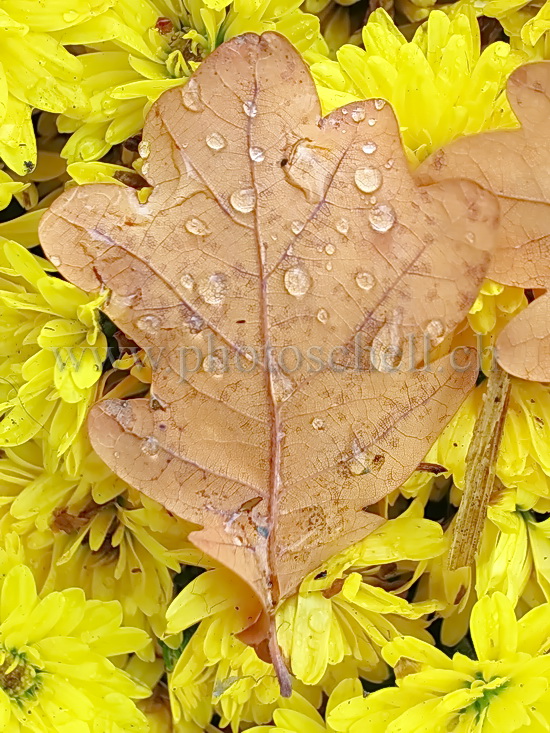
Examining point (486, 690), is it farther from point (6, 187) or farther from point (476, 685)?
point (6, 187)

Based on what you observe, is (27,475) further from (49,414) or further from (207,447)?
(207,447)

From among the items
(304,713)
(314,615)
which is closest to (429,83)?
(314,615)

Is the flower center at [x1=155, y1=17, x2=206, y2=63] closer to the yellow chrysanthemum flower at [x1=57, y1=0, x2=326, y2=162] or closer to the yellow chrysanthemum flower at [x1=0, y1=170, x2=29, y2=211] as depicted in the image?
the yellow chrysanthemum flower at [x1=57, y1=0, x2=326, y2=162]

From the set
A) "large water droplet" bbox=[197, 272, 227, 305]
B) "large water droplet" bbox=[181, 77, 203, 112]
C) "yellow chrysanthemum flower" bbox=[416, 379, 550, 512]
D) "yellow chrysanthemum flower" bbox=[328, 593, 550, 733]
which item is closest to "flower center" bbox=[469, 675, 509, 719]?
"yellow chrysanthemum flower" bbox=[328, 593, 550, 733]

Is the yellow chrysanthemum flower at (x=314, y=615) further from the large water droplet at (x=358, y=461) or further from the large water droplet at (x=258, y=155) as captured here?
the large water droplet at (x=258, y=155)

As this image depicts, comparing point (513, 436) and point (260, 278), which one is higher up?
point (260, 278)

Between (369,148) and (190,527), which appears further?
(190,527)
